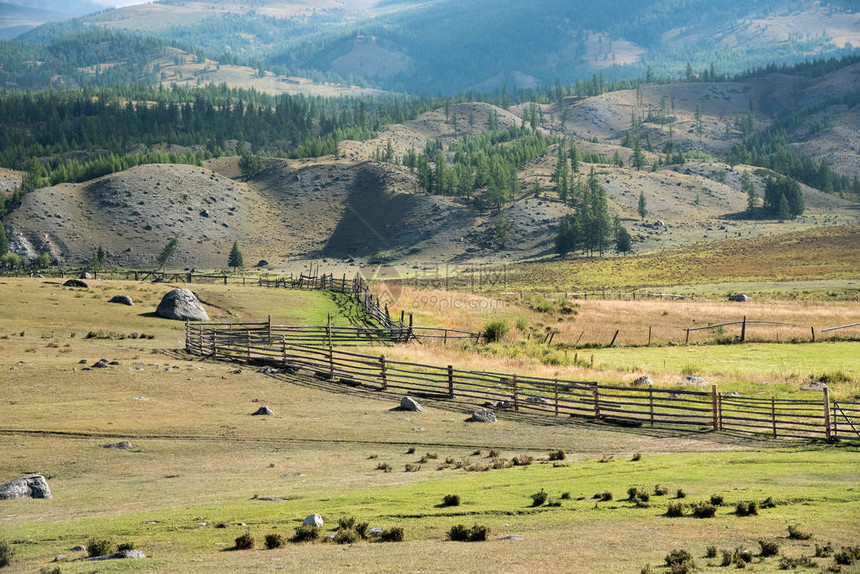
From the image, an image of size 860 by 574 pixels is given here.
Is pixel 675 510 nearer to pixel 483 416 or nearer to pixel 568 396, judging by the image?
pixel 483 416

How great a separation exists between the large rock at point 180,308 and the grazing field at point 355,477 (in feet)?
60.3

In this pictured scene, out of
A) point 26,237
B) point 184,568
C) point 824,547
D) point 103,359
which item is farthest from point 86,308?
point 26,237

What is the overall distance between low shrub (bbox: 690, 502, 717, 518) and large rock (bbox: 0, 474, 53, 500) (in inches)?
564

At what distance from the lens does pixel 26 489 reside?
793 inches

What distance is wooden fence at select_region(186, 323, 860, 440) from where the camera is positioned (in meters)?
28.8

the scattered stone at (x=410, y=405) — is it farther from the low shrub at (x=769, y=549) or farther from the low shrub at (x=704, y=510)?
the low shrub at (x=769, y=549)

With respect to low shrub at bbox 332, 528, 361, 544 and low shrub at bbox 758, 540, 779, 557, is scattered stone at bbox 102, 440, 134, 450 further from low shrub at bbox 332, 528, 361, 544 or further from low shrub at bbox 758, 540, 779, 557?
low shrub at bbox 758, 540, 779, 557

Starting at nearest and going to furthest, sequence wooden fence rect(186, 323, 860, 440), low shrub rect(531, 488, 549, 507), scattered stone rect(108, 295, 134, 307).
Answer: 1. low shrub rect(531, 488, 549, 507)
2. wooden fence rect(186, 323, 860, 440)
3. scattered stone rect(108, 295, 134, 307)

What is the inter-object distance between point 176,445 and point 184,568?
13.2 meters

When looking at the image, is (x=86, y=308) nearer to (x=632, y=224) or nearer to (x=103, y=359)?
(x=103, y=359)

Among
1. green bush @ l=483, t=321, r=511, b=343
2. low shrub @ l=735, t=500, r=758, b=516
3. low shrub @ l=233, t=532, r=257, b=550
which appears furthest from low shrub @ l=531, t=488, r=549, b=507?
green bush @ l=483, t=321, r=511, b=343

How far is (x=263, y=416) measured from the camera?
32219mm

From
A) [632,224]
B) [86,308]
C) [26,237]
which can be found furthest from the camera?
→ [632,224]

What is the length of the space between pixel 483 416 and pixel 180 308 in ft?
116
